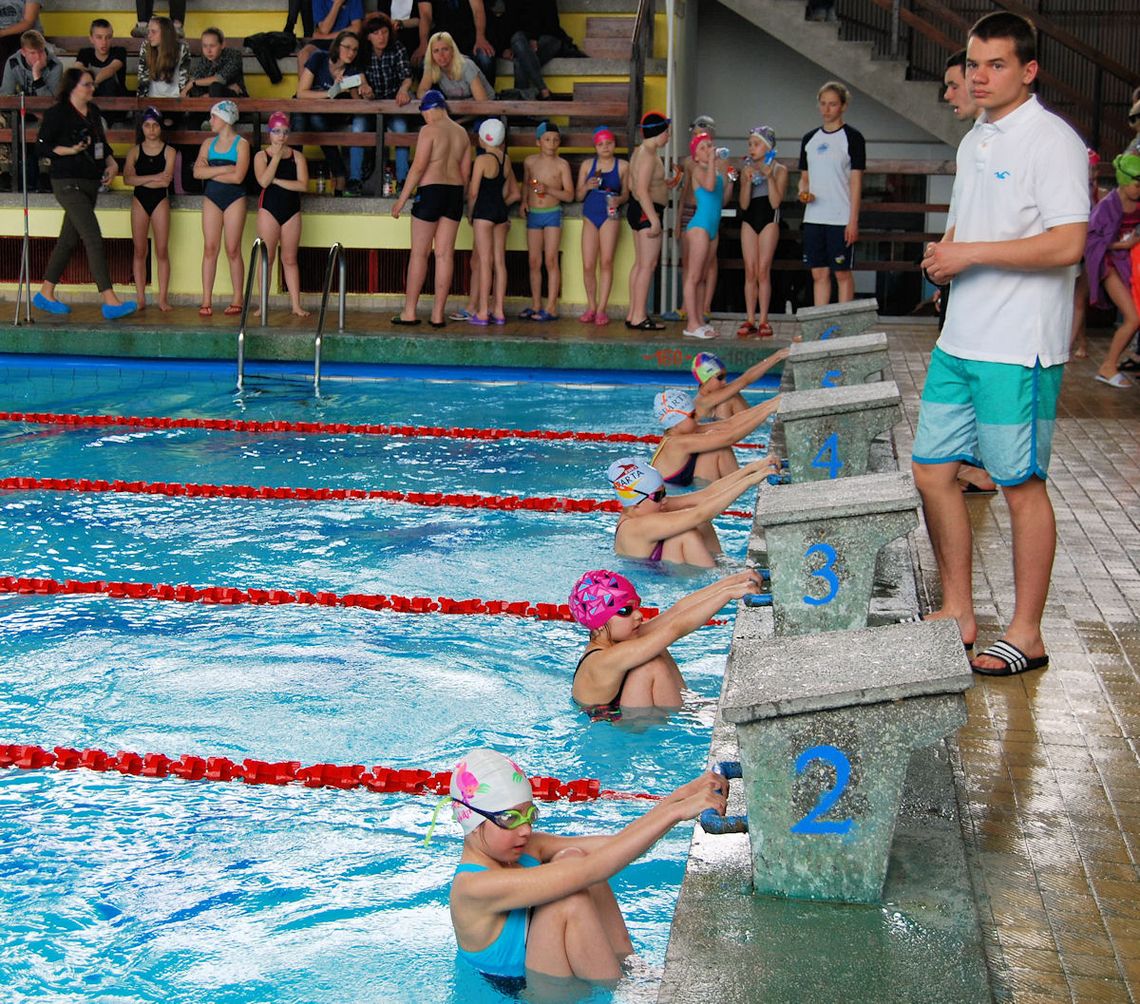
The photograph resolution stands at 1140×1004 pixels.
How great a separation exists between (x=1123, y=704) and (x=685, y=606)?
1.43 m

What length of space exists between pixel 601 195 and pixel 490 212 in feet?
3.05

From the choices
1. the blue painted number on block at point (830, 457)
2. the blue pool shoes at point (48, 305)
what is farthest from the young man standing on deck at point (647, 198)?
the blue painted number on block at point (830, 457)

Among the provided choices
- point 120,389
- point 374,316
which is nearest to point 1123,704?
point 120,389

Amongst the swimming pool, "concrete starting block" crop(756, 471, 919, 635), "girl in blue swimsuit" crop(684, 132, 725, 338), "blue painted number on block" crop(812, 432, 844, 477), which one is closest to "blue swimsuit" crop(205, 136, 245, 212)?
the swimming pool

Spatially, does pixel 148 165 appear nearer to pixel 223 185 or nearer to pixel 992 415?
pixel 223 185

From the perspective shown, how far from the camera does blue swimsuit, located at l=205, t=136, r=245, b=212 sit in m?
12.8

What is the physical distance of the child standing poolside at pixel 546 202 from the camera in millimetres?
12797

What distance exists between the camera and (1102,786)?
12.2ft

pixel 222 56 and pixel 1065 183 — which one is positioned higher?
pixel 222 56

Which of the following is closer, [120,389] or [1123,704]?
[1123,704]

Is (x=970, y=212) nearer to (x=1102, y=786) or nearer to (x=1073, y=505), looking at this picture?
(x=1102, y=786)

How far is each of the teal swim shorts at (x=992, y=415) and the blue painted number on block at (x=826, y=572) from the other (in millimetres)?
393

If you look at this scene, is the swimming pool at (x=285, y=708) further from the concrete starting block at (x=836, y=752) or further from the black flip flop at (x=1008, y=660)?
the black flip flop at (x=1008, y=660)

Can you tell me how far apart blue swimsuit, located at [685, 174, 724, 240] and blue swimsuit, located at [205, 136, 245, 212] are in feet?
12.6
